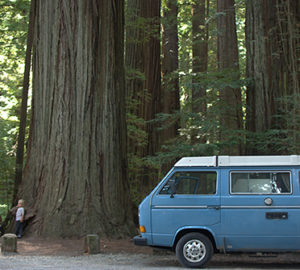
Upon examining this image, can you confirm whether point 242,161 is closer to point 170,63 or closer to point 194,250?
point 194,250

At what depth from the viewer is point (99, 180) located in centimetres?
1348

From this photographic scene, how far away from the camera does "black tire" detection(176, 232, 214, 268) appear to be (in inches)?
386

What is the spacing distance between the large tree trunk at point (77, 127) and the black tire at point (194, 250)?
378 centimetres

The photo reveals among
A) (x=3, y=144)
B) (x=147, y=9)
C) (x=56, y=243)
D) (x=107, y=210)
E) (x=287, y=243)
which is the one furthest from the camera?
(x=147, y=9)

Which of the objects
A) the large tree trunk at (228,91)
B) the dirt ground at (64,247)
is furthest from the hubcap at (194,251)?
the large tree trunk at (228,91)

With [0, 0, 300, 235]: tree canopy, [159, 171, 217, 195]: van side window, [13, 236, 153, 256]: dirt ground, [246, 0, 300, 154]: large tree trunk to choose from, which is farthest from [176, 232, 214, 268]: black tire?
[246, 0, 300, 154]: large tree trunk

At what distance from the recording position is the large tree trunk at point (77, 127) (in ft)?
43.4

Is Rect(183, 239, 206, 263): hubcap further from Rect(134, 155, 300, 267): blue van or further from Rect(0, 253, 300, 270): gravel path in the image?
Rect(0, 253, 300, 270): gravel path

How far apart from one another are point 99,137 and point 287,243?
5.96 metres

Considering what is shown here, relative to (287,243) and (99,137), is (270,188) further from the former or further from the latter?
(99,137)

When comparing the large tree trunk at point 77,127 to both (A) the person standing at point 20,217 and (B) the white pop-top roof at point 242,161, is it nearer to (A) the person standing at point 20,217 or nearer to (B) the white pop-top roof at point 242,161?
(A) the person standing at point 20,217

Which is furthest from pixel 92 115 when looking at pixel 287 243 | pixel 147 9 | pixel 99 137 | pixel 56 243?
pixel 147 9

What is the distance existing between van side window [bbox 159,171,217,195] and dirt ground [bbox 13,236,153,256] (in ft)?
8.75

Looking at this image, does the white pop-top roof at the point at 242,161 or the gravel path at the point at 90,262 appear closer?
the gravel path at the point at 90,262
